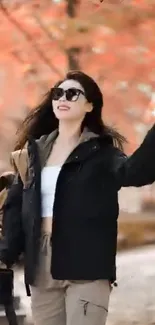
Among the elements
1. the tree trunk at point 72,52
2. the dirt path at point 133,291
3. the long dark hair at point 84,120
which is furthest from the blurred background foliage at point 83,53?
the long dark hair at point 84,120

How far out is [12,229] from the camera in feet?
6.46

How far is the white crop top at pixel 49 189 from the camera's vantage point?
1903 millimetres

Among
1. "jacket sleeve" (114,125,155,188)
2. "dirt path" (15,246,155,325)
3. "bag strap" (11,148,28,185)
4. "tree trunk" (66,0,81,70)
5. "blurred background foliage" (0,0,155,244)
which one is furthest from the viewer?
"tree trunk" (66,0,81,70)

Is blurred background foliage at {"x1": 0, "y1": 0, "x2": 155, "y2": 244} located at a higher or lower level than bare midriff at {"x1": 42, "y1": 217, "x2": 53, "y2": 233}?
higher

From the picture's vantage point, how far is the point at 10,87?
4.88m

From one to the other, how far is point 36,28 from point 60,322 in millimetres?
3176

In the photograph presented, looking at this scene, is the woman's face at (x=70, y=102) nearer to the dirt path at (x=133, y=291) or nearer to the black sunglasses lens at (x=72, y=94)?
the black sunglasses lens at (x=72, y=94)

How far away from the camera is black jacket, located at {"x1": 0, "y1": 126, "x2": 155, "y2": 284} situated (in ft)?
6.06

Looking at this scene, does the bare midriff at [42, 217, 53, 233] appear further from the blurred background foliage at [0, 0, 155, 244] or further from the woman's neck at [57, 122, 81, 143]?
the blurred background foliage at [0, 0, 155, 244]

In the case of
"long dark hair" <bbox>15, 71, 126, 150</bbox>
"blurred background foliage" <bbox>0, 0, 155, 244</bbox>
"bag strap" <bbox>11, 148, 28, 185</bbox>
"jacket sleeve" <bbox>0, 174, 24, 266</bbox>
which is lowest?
"jacket sleeve" <bbox>0, 174, 24, 266</bbox>

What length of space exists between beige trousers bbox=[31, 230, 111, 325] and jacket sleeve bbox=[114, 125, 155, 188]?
30cm

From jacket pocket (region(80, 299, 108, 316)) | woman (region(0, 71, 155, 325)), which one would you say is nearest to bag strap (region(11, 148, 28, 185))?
woman (region(0, 71, 155, 325))

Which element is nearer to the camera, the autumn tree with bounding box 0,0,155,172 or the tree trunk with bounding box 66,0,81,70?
the autumn tree with bounding box 0,0,155,172

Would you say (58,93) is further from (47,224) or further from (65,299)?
(65,299)
